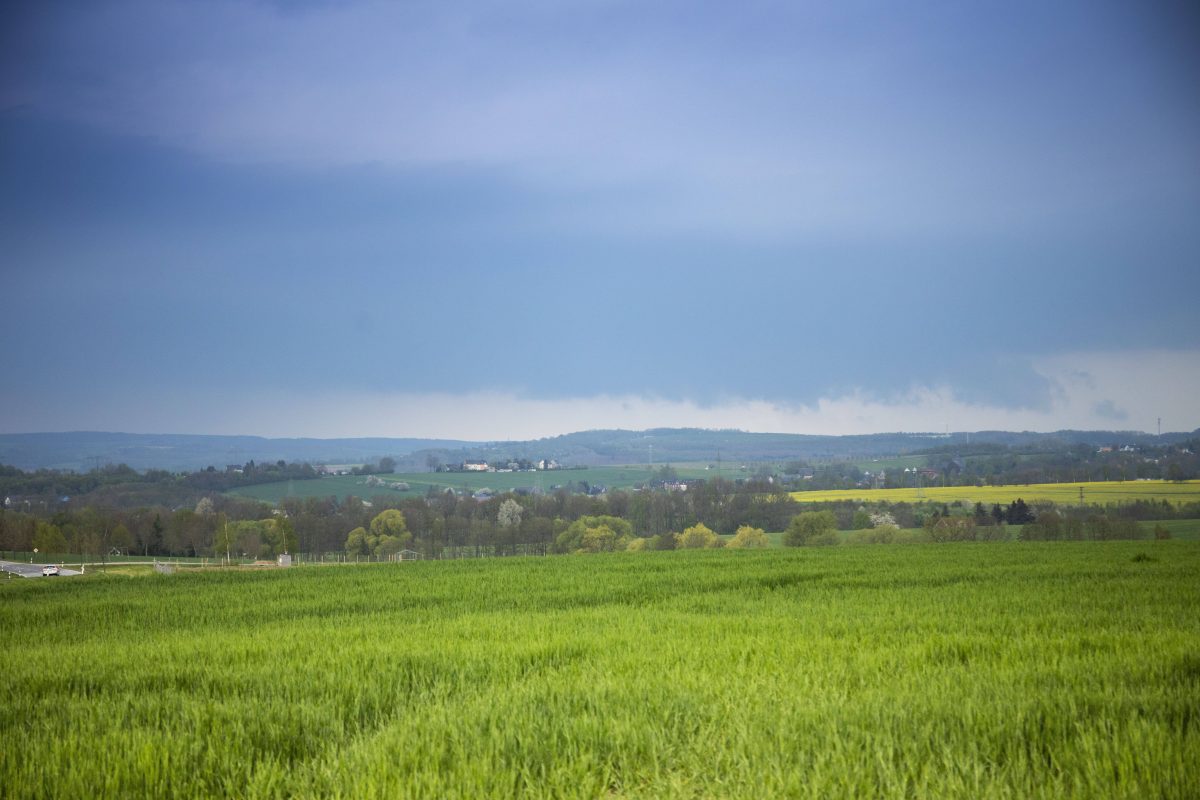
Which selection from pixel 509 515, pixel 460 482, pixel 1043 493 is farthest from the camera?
pixel 460 482

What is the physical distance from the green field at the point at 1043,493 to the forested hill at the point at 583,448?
99.2 ft

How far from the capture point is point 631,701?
19.1 feet

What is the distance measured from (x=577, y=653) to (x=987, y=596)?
7679 millimetres

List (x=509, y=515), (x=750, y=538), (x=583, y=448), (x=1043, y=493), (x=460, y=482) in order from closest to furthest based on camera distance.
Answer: (x=750, y=538) < (x=1043, y=493) < (x=509, y=515) < (x=460, y=482) < (x=583, y=448)

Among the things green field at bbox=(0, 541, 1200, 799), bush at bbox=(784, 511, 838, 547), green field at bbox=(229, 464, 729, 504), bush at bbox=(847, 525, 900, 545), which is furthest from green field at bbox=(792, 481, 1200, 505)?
green field at bbox=(0, 541, 1200, 799)

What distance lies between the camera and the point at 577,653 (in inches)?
324

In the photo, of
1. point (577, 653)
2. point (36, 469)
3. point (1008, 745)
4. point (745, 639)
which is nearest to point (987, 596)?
point (745, 639)

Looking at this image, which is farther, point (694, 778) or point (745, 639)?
point (745, 639)

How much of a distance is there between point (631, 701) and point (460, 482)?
106996 millimetres

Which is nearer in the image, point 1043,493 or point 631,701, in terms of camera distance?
point 631,701

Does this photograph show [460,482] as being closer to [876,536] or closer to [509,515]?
[509,515]

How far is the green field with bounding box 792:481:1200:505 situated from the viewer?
59438 mm

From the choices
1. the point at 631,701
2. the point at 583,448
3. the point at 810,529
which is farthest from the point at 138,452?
the point at 631,701

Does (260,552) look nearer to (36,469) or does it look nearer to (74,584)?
(74,584)
